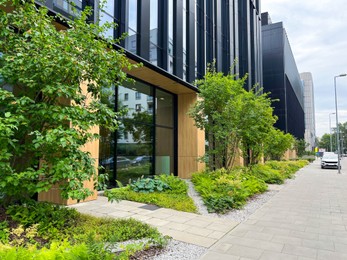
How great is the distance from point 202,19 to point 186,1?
1741 mm

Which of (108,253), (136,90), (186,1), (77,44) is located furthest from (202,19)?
(108,253)

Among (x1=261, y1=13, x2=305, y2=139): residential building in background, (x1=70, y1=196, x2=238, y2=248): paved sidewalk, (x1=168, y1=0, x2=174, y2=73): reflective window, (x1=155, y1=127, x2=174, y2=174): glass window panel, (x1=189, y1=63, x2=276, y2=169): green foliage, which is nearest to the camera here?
(x1=70, y1=196, x2=238, y2=248): paved sidewalk

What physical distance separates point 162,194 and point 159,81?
5.86 meters

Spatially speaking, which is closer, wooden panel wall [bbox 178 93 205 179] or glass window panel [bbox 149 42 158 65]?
glass window panel [bbox 149 42 158 65]

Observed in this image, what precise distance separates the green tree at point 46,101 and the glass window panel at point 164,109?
8.35 metres

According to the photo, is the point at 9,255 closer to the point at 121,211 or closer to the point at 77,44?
the point at 77,44

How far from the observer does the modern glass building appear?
10391 millimetres

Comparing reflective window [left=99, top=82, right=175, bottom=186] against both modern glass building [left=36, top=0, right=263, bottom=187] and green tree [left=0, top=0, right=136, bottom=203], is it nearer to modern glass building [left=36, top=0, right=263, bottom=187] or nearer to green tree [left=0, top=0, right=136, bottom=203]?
modern glass building [left=36, top=0, right=263, bottom=187]

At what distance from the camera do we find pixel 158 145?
1360 centimetres

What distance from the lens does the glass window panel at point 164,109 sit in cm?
1381

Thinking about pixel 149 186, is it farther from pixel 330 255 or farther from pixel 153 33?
pixel 153 33

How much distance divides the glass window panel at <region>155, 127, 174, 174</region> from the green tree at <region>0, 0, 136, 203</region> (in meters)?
8.22

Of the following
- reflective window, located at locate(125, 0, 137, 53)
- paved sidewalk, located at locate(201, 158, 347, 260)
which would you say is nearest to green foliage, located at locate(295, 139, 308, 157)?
paved sidewalk, located at locate(201, 158, 347, 260)

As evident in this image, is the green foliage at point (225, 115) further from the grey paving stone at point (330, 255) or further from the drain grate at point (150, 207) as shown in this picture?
the grey paving stone at point (330, 255)
